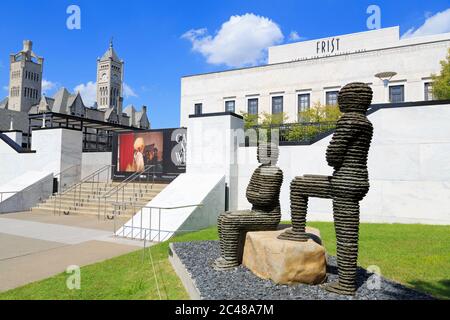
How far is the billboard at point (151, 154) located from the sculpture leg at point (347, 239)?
1309cm

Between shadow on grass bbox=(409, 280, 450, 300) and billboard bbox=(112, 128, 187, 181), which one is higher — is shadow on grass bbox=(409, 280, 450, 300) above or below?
below

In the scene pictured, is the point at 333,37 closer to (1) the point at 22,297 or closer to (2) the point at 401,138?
(2) the point at 401,138

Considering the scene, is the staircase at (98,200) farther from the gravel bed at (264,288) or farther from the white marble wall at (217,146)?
the gravel bed at (264,288)

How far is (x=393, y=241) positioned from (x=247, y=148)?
22.8ft

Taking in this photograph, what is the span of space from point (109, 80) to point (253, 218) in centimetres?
13856

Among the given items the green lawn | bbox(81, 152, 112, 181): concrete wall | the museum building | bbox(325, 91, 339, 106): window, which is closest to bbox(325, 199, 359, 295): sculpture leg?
the green lawn

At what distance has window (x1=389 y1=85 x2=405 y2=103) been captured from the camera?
32469 mm

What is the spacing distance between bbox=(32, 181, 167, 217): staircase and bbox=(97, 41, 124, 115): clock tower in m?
120

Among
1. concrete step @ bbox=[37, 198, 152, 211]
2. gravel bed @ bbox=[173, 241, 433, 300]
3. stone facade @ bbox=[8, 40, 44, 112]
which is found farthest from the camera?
stone facade @ bbox=[8, 40, 44, 112]

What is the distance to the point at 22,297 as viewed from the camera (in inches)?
215

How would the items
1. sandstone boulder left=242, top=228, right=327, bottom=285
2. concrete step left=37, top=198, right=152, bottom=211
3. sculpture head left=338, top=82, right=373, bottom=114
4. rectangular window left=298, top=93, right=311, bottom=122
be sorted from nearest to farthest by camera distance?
sculpture head left=338, top=82, right=373, bottom=114 → sandstone boulder left=242, top=228, right=327, bottom=285 → concrete step left=37, top=198, right=152, bottom=211 → rectangular window left=298, top=93, right=311, bottom=122

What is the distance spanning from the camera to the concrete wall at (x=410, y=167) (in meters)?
10.9

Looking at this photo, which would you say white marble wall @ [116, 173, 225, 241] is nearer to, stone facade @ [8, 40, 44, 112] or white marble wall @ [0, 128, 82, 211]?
white marble wall @ [0, 128, 82, 211]

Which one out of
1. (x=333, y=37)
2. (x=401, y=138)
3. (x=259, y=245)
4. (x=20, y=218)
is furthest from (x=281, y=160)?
(x=333, y=37)
